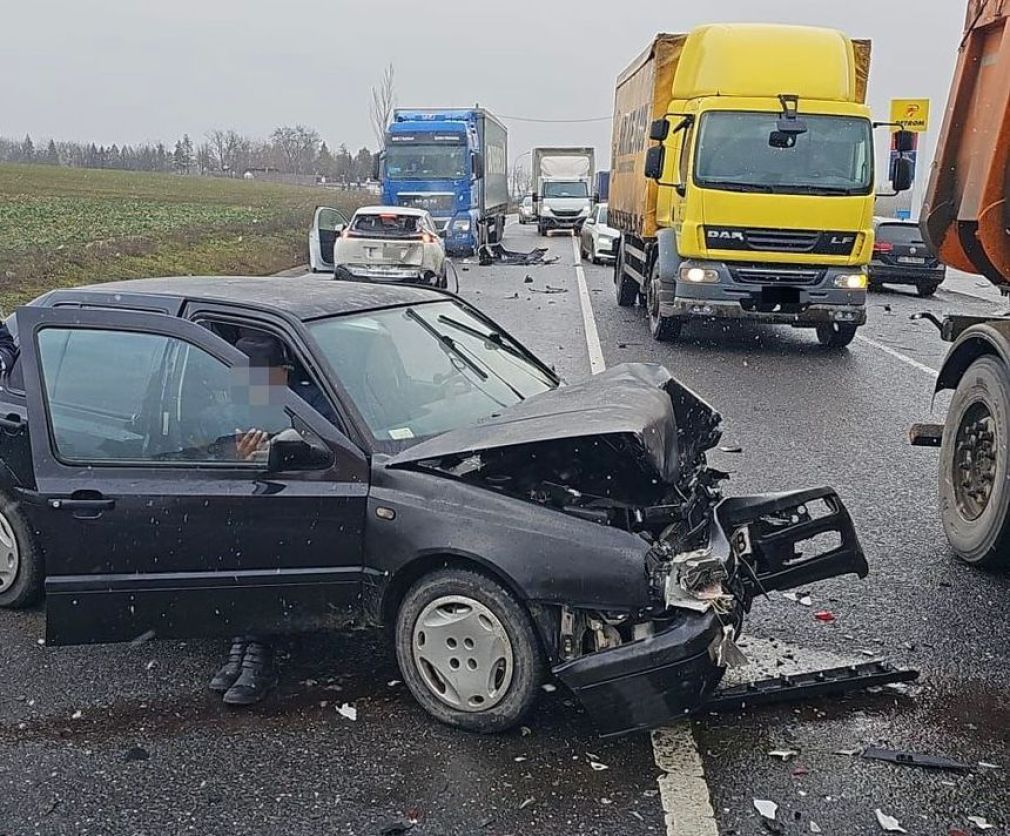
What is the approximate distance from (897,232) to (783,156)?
384 inches

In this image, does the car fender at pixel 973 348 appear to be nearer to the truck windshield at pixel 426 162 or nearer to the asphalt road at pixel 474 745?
the asphalt road at pixel 474 745

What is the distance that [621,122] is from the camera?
62.5 feet

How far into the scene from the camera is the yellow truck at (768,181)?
12297 mm

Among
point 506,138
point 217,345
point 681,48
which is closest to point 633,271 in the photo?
point 681,48

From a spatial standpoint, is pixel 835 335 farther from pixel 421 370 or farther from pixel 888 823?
pixel 888 823

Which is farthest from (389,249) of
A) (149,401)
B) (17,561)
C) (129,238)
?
(149,401)

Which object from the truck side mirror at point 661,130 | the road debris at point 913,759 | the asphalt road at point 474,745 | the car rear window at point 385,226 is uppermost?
the truck side mirror at point 661,130

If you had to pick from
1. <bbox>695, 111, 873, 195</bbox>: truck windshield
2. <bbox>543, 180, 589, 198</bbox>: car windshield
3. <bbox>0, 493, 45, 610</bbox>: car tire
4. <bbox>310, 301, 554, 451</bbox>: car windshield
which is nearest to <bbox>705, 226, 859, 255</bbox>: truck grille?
<bbox>695, 111, 873, 195</bbox>: truck windshield

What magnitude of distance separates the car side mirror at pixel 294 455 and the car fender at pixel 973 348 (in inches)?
137

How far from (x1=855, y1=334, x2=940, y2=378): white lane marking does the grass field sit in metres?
12.4

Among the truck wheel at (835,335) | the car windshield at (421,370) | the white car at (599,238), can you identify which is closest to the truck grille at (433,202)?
the white car at (599,238)

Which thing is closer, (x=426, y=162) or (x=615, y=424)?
(x=615, y=424)

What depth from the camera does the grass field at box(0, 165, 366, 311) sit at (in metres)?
19.4

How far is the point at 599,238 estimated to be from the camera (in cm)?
2819
